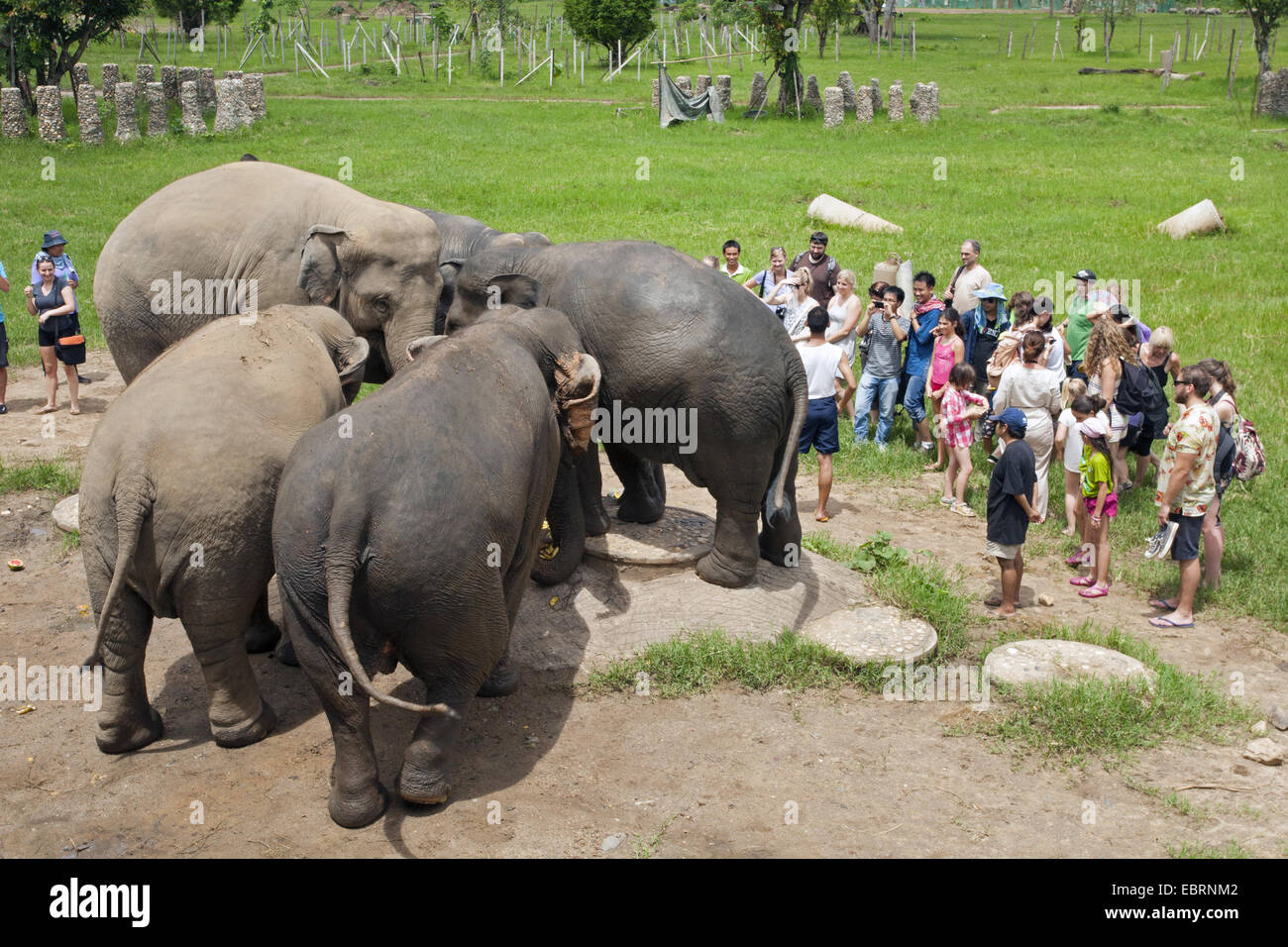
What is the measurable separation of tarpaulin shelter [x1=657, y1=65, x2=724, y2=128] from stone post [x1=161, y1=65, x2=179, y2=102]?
1297 cm

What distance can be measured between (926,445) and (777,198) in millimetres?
11611

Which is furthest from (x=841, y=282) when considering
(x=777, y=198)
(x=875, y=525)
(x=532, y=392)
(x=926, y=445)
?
(x=777, y=198)

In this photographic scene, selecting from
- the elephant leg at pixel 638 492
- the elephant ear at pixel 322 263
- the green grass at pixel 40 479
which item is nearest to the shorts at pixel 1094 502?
the elephant leg at pixel 638 492

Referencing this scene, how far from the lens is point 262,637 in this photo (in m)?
7.24

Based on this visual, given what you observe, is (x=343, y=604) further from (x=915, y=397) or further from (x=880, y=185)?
(x=880, y=185)

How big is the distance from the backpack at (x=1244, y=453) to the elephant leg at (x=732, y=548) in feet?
12.1

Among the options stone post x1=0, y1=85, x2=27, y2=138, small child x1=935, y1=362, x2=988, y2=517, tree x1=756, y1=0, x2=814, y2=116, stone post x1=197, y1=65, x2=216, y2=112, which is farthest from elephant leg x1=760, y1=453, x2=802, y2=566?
stone post x1=197, y1=65, x2=216, y2=112

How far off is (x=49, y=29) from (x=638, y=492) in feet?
93.4

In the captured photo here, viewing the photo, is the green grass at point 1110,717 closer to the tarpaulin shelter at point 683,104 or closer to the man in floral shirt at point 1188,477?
the man in floral shirt at point 1188,477

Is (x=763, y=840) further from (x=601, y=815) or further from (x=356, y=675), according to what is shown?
(x=356, y=675)

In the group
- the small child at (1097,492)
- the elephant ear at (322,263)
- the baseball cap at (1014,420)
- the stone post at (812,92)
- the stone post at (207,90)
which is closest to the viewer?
the elephant ear at (322,263)

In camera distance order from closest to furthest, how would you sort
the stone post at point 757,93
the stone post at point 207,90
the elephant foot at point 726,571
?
the elephant foot at point 726,571, the stone post at point 207,90, the stone post at point 757,93

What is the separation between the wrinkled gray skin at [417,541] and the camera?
4992mm

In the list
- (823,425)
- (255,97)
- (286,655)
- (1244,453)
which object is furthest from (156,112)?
(1244,453)
